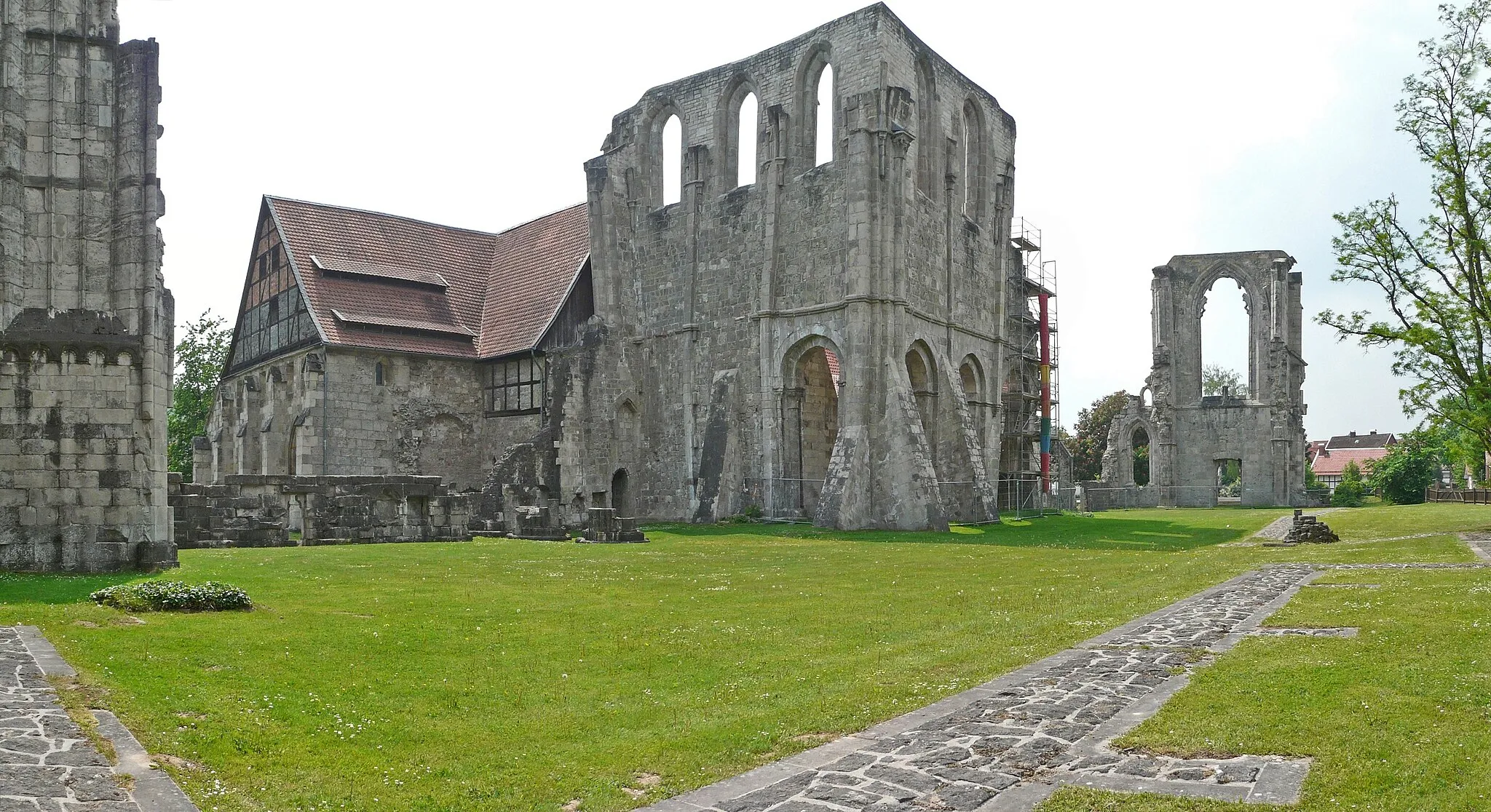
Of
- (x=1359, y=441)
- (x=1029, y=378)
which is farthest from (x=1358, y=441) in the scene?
(x=1029, y=378)

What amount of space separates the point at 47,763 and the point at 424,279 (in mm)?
35170

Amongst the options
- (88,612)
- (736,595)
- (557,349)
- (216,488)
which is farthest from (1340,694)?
(557,349)

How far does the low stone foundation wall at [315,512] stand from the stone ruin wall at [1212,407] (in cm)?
3383

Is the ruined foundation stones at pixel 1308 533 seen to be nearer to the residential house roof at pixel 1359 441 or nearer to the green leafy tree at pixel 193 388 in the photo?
the green leafy tree at pixel 193 388

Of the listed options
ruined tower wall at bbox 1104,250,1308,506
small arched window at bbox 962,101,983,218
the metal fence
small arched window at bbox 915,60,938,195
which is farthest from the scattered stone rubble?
the metal fence

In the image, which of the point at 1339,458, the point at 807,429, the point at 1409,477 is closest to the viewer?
the point at 807,429

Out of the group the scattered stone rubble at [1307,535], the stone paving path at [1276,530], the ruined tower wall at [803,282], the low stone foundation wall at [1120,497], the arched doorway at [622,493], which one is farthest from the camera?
the low stone foundation wall at [1120,497]

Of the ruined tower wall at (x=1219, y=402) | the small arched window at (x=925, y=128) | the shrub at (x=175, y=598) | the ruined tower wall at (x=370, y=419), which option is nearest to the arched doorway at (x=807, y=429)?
the small arched window at (x=925, y=128)

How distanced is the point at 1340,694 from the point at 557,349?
28550 mm

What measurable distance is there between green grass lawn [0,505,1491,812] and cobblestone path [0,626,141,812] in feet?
1.31

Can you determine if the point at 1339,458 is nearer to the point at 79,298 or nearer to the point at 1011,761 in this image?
the point at 79,298

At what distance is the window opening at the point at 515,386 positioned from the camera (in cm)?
3647

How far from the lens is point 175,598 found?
1098 centimetres

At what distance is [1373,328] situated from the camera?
2723 cm
